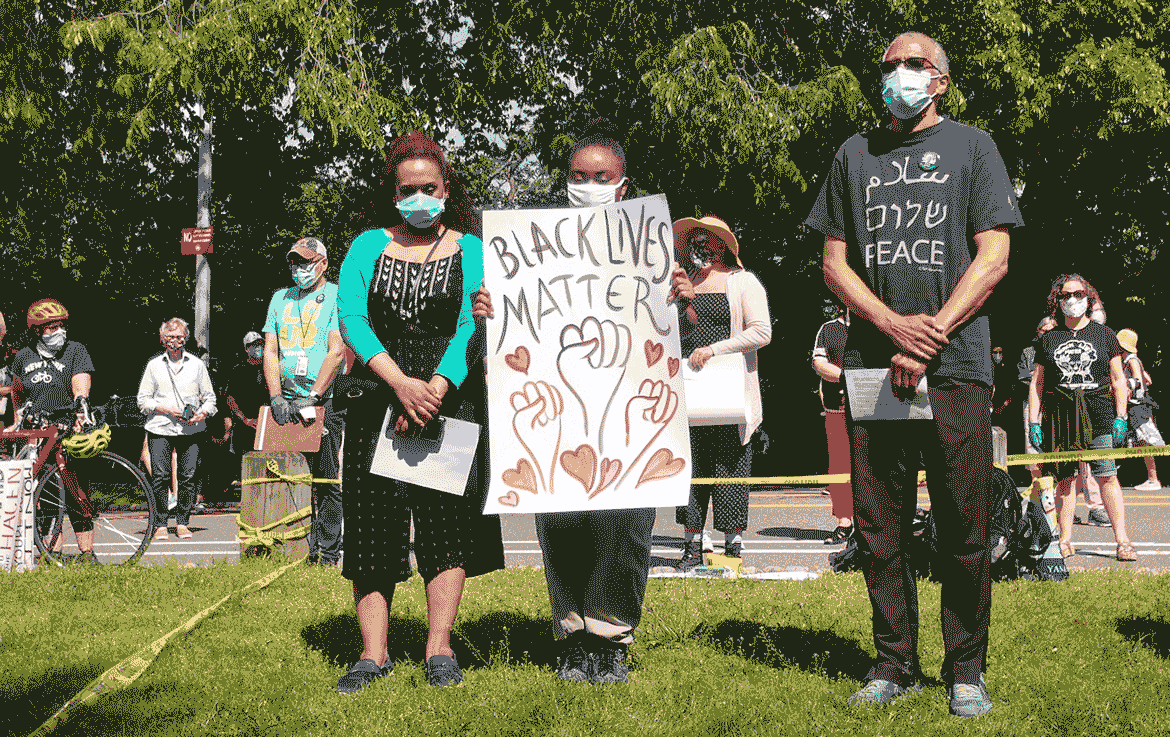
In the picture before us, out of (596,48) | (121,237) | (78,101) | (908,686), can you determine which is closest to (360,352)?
(908,686)

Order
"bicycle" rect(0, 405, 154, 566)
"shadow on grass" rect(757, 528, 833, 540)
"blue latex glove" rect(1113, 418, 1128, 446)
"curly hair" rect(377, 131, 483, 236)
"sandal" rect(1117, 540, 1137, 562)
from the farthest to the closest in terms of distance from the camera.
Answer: "shadow on grass" rect(757, 528, 833, 540), "sandal" rect(1117, 540, 1137, 562), "blue latex glove" rect(1113, 418, 1128, 446), "bicycle" rect(0, 405, 154, 566), "curly hair" rect(377, 131, 483, 236)

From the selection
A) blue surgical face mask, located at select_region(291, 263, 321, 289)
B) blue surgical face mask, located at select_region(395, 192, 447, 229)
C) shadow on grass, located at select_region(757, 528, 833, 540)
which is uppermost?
blue surgical face mask, located at select_region(291, 263, 321, 289)

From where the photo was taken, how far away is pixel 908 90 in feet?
12.4

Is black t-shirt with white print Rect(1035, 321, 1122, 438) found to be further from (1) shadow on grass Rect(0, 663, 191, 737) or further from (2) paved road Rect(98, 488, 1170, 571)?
(1) shadow on grass Rect(0, 663, 191, 737)

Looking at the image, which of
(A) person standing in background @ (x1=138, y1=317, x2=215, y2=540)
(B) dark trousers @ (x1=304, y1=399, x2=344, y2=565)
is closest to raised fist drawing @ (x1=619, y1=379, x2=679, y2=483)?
(B) dark trousers @ (x1=304, y1=399, x2=344, y2=565)

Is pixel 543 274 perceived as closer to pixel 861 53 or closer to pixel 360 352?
pixel 360 352

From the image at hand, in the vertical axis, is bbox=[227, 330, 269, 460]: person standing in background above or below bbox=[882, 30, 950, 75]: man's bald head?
below

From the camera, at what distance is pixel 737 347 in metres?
6.33

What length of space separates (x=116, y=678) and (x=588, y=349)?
2.07 metres

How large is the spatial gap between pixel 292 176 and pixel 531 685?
69.9ft

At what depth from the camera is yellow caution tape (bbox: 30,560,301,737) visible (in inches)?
142

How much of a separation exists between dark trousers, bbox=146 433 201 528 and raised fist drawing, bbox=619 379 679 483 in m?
6.71

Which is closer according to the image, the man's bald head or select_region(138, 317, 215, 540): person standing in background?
the man's bald head

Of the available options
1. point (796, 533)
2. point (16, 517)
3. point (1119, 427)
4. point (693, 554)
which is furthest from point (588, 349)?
point (796, 533)
